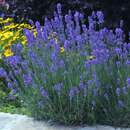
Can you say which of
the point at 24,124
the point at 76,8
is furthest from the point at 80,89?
the point at 76,8

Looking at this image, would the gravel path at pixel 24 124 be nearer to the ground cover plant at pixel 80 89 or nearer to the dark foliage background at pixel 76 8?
the ground cover plant at pixel 80 89

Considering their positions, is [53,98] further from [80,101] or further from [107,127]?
[107,127]

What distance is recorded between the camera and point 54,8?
5332 millimetres

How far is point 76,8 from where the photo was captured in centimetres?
506

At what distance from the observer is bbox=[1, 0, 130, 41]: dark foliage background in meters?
4.60

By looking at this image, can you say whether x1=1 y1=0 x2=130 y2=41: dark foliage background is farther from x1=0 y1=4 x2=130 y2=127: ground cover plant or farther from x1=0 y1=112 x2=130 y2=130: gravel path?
x1=0 y1=112 x2=130 y2=130: gravel path

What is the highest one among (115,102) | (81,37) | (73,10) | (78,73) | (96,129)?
(73,10)

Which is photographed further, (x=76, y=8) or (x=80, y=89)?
(x=76, y=8)

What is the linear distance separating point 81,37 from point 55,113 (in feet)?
3.17

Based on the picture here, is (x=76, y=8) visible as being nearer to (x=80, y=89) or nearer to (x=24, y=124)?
(x=80, y=89)

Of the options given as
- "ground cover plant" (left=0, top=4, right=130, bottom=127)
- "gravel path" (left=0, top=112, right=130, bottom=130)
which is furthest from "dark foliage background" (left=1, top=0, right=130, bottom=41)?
"gravel path" (left=0, top=112, right=130, bottom=130)

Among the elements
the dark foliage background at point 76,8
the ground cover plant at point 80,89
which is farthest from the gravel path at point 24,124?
the dark foliage background at point 76,8

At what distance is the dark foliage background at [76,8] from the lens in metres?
4.60

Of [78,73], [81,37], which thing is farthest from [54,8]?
[78,73]
